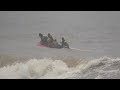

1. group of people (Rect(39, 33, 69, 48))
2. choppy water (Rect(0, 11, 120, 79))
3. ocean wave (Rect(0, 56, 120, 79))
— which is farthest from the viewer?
group of people (Rect(39, 33, 69, 48))

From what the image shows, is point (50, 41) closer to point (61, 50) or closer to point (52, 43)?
point (52, 43)

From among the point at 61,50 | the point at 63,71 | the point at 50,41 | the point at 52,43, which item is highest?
A: the point at 50,41

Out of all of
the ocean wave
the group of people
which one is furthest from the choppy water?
the group of people

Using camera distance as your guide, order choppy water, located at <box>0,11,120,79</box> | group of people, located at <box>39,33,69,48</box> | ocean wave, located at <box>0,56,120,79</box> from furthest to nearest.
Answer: group of people, located at <box>39,33,69,48</box>
choppy water, located at <box>0,11,120,79</box>
ocean wave, located at <box>0,56,120,79</box>

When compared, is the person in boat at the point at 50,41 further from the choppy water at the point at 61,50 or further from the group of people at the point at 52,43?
the choppy water at the point at 61,50

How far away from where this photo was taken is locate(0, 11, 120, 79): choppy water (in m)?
8.19

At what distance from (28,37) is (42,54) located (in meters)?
2.21

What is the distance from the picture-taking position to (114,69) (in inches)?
311

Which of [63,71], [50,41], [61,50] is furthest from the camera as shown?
[50,41]

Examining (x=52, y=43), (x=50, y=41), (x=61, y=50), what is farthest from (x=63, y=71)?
(x=50, y=41)

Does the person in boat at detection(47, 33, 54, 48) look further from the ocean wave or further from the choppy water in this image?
the ocean wave

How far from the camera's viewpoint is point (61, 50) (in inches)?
447

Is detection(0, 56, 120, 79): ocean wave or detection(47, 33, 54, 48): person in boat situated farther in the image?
detection(47, 33, 54, 48): person in boat
